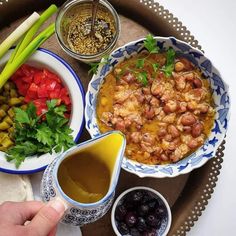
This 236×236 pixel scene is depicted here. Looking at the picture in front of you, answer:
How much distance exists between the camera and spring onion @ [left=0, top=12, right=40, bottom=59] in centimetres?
195

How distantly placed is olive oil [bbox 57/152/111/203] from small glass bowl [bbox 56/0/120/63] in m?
0.40

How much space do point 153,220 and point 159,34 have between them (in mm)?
713

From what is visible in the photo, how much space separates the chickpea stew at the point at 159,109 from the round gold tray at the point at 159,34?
0.54 ft

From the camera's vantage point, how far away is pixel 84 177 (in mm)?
1794

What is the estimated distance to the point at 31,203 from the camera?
1.70 m

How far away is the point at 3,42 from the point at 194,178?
2.92 feet

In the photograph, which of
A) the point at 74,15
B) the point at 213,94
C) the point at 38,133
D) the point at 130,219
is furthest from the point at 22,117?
the point at 213,94

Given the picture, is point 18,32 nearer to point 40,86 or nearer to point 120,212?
point 40,86

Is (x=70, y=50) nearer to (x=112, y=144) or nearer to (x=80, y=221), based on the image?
(x=112, y=144)

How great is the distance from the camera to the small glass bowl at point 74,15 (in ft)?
6.33

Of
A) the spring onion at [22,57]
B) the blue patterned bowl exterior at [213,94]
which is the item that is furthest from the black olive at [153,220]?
the spring onion at [22,57]

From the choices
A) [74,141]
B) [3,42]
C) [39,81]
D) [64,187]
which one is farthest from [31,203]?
[3,42]

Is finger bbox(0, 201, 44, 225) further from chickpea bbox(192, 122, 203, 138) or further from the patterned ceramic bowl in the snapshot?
chickpea bbox(192, 122, 203, 138)

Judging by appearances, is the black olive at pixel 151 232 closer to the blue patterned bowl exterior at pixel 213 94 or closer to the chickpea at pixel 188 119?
the blue patterned bowl exterior at pixel 213 94
